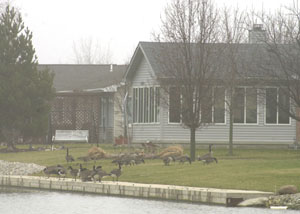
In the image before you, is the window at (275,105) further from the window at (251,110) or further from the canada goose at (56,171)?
the canada goose at (56,171)

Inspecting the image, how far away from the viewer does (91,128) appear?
5241 centimetres

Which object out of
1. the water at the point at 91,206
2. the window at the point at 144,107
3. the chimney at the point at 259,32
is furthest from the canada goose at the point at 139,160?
the window at the point at 144,107

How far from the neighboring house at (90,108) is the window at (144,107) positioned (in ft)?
16.4

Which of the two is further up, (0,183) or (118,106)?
(118,106)

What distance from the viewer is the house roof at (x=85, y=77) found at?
186ft

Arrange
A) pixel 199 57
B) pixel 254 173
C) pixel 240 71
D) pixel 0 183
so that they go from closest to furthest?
pixel 254 173, pixel 0 183, pixel 199 57, pixel 240 71

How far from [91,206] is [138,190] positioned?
2226mm

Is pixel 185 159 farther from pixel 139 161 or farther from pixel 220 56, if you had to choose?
pixel 220 56

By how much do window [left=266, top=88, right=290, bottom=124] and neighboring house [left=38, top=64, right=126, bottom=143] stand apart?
11.6 meters

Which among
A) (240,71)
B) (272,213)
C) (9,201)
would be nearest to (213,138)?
(240,71)

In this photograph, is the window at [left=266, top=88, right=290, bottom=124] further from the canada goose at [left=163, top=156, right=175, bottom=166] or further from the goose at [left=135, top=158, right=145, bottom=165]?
the goose at [left=135, top=158, right=145, bottom=165]

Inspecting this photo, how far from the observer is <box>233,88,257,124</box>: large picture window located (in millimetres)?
42131

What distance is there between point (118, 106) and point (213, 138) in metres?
12.0

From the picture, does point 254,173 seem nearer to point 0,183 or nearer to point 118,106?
point 0,183
